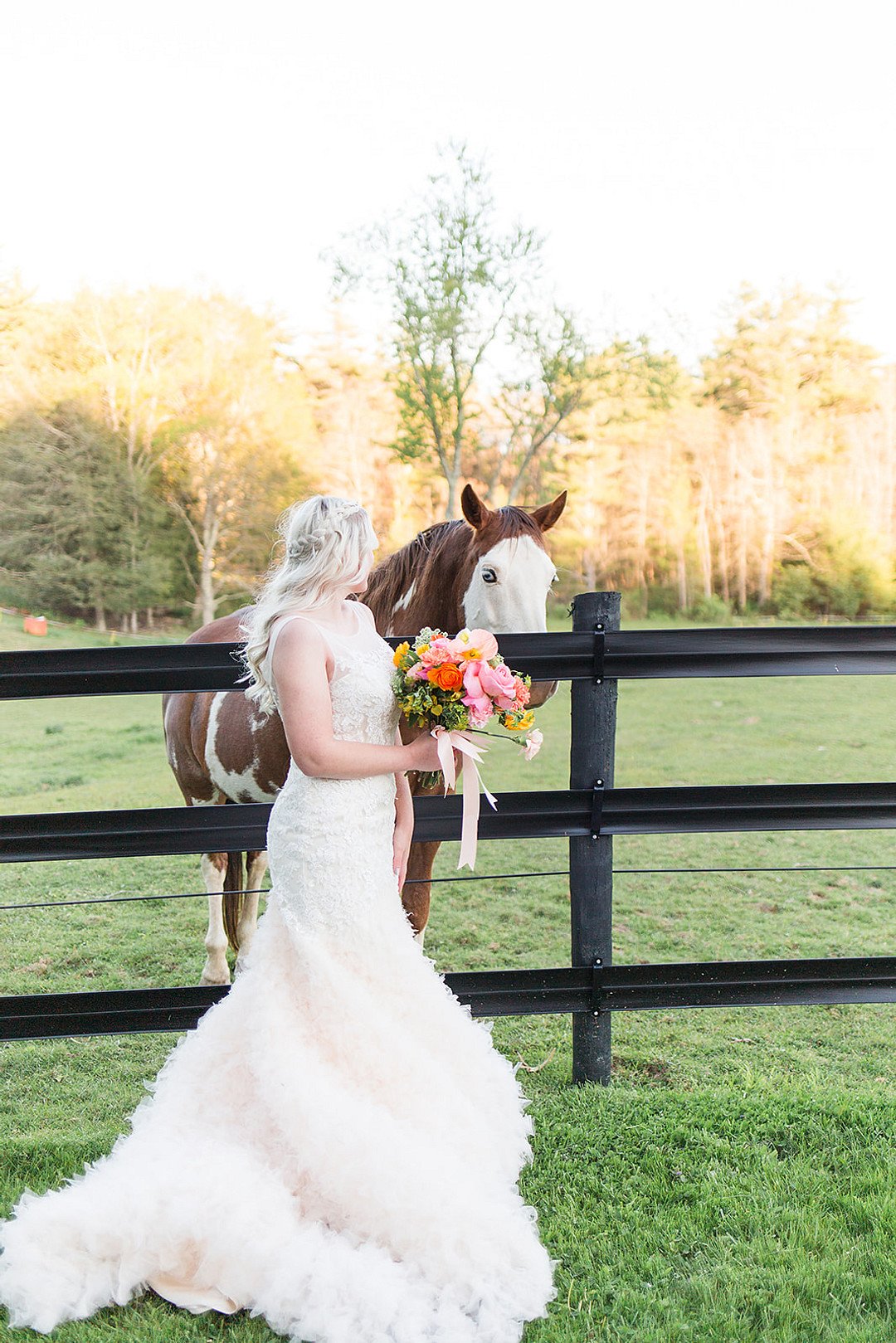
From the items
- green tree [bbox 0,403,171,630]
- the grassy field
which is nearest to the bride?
the grassy field

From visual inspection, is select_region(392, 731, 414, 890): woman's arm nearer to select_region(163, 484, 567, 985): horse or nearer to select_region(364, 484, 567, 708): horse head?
select_region(163, 484, 567, 985): horse

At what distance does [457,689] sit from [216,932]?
2.82 m

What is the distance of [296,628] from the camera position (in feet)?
7.65

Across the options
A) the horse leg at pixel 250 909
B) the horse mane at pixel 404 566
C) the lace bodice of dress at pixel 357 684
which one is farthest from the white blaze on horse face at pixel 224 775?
the lace bodice of dress at pixel 357 684

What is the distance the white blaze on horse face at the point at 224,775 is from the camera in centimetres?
447

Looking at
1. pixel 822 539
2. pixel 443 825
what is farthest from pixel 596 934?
pixel 822 539

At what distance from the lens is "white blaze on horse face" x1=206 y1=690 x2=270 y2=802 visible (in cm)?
447

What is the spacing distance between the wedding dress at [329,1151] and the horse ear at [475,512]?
3.47 ft

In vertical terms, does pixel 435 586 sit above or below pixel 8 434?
below

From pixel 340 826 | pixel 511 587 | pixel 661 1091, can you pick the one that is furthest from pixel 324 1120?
pixel 511 587

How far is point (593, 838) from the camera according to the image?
10.6ft

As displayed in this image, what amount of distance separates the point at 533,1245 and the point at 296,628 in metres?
1.58

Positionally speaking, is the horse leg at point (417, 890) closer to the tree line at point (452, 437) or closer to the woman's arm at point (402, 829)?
the woman's arm at point (402, 829)

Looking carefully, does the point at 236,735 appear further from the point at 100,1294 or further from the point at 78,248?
the point at 78,248
